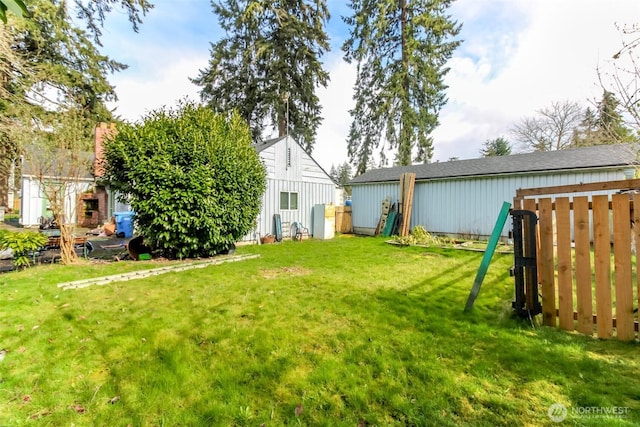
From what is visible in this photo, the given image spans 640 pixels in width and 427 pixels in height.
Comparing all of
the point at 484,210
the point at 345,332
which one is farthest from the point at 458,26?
the point at 345,332

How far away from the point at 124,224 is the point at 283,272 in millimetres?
9852

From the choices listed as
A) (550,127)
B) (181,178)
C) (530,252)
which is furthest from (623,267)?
(550,127)

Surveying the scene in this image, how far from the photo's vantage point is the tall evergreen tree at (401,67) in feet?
56.7

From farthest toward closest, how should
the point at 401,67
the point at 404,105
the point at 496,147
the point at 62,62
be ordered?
the point at 496,147, the point at 404,105, the point at 401,67, the point at 62,62

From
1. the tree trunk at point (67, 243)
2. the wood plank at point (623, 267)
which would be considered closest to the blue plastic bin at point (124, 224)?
the tree trunk at point (67, 243)

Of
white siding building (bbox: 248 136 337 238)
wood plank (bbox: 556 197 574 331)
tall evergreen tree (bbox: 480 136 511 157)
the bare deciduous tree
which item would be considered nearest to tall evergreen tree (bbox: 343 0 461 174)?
white siding building (bbox: 248 136 337 238)

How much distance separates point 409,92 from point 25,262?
65.8ft

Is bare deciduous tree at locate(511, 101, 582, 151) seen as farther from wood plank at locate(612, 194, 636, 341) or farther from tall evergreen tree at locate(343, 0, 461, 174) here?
wood plank at locate(612, 194, 636, 341)

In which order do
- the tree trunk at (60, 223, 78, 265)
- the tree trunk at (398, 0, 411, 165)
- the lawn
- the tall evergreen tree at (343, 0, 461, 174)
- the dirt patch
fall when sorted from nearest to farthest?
the lawn
the dirt patch
the tree trunk at (60, 223, 78, 265)
the tall evergreen tree at (343, 0, 461, 174)
the tree trunk at (398, 0, 411, 165)

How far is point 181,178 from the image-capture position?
6.76m

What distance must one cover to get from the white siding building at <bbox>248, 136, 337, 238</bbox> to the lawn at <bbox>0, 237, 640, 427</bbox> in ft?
22.6

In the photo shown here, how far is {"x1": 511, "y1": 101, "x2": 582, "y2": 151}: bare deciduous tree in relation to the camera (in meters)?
23.4

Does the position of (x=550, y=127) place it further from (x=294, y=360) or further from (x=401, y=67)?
(x=294, y=360)

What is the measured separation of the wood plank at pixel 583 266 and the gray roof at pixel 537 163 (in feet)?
22.0
